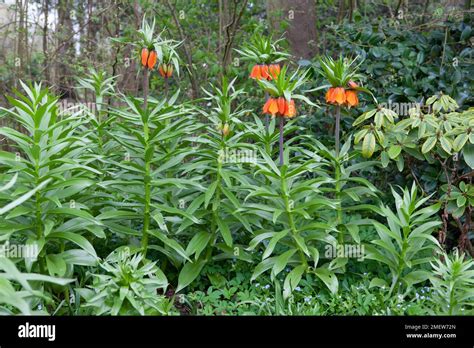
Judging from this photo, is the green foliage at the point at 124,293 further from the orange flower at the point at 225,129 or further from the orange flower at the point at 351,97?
the orange flower at the point at 351,97

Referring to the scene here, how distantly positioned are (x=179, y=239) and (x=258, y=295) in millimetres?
677

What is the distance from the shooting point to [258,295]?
3.55 metres

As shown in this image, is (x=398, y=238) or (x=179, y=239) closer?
(x=398, y=238)

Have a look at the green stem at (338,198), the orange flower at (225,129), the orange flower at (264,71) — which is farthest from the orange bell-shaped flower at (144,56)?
the green stem at (338,198)

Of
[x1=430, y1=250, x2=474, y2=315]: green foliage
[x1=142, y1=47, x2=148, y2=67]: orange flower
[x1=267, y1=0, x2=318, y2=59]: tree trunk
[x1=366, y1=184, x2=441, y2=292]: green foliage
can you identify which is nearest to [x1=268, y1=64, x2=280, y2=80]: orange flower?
[x1=142, y1=47, x2=148, y2=67]: orange flower

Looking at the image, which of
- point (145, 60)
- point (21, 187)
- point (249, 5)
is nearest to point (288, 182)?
point (145, 60)

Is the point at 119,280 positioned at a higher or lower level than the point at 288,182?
lower

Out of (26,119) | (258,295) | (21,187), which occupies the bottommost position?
(258,295)

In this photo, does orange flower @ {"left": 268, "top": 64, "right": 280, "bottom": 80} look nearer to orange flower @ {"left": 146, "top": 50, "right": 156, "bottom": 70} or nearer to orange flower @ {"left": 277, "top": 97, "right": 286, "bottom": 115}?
orange flower @ {"left": 277, "top": 97, "right": 286, "bottom": 115}

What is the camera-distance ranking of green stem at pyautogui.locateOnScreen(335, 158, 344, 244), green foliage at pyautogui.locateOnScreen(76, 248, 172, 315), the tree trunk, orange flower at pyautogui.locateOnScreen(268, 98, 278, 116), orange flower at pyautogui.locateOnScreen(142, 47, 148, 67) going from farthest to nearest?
the tree trunk, green stem at pyautogui.locateOnScreen(335, 158, 344, 244), orange flower at pyautogui.locateOnScreen(142, 47, 148, 67), orange flower at pyautogui.locateOnScreen(268, 98, 278, 116), green foliage at pyautogui.locateOnScreen(76, 248, 172, 315)

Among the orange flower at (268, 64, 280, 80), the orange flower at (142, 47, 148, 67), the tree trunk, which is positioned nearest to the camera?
the orange flower at (142, 47, 148, 67)

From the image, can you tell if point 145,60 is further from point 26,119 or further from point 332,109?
point 332,109

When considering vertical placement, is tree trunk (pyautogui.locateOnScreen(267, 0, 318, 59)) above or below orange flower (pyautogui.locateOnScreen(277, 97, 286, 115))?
above

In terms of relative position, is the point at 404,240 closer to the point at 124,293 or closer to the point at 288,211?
the point at 288,211
